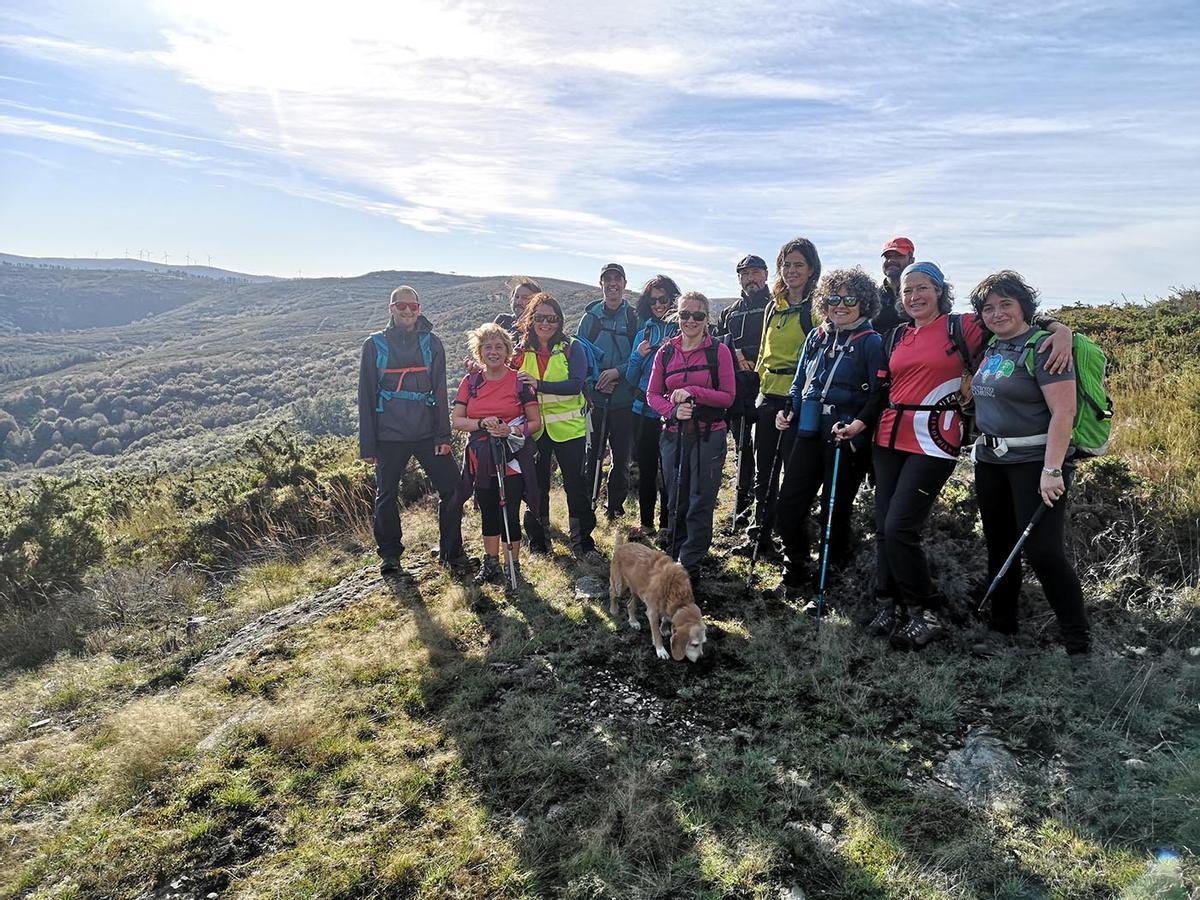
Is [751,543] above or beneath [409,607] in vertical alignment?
above

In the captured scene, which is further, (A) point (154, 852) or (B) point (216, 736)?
(B) point (216, 736)

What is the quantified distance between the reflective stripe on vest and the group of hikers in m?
0.02

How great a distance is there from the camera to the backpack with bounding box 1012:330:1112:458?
140 inches

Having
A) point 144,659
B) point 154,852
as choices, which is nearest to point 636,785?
point 154,852

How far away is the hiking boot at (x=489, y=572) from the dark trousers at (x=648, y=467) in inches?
68.3

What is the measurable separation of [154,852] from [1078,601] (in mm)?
5641

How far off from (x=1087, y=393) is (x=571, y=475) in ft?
14.1

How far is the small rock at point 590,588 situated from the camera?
569 cm

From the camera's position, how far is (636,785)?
128 inches

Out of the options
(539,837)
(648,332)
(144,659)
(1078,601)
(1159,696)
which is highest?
(648,332)

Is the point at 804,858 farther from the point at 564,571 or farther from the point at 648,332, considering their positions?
the point at 648,332

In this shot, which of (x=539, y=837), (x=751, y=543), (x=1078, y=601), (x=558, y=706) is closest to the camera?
(x=539, y=837)

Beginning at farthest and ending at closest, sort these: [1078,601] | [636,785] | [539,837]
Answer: [1078,601] < [636,785] < [539,837]

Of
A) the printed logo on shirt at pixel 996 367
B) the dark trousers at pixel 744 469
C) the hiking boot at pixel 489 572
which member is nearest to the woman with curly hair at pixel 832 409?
the printed logo on shirt at pixel 996 367
